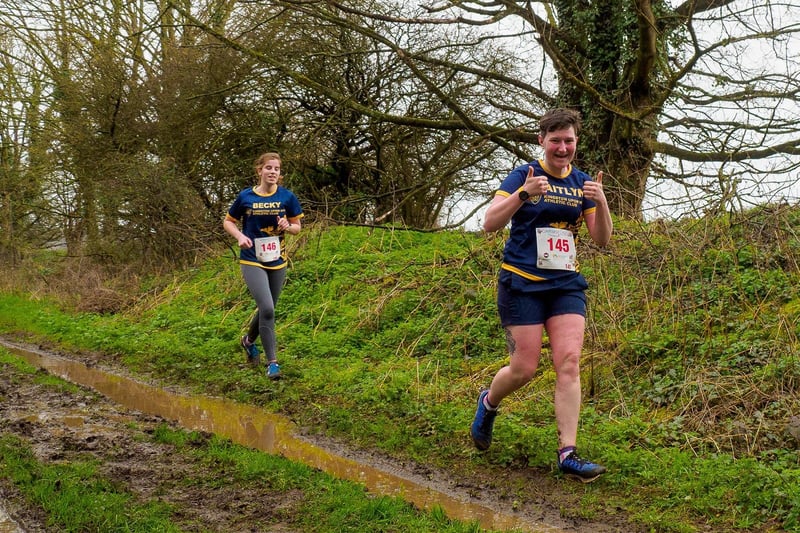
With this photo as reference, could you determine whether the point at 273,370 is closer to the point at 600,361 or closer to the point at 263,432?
the point at 263,432

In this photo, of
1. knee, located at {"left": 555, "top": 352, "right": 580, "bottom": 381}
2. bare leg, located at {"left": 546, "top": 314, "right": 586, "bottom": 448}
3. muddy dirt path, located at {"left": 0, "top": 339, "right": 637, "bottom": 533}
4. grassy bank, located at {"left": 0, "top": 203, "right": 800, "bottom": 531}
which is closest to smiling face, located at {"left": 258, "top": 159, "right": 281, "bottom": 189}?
grassy bank, located at {"left": 0, "top": 203, "right": 800, "bottom": 531}

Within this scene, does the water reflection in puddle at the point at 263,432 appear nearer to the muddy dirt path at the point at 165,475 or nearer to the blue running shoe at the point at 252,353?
the muddy dirt path at the point at 165,475

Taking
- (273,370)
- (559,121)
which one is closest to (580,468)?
(559,121)

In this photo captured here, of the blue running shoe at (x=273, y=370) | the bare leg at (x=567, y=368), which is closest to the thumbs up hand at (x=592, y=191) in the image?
the bare leg at (x=567, y=368)

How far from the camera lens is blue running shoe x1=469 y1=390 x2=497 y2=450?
18.3 feet

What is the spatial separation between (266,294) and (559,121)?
4257 millimetres

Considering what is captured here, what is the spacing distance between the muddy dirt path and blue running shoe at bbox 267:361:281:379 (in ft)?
4.89

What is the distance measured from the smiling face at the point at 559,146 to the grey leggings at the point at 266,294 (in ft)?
13.3

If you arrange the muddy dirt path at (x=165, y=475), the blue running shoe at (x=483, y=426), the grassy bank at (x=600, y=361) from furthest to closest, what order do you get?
the blue running shoe at (x=483, y=426)
the grassy bank at (x=600, y=361)
the muddy dirt path at (x=165, y=475)

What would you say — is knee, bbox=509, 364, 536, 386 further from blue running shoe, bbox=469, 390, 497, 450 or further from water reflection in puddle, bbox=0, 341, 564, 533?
water reflection in puddle, bbox=0, 341, 564, 533

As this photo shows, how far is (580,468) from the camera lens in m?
4.89

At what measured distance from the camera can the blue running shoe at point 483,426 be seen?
5.57m

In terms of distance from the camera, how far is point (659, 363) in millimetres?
6598

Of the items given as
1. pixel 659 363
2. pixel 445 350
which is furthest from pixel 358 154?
pixel 659 363
